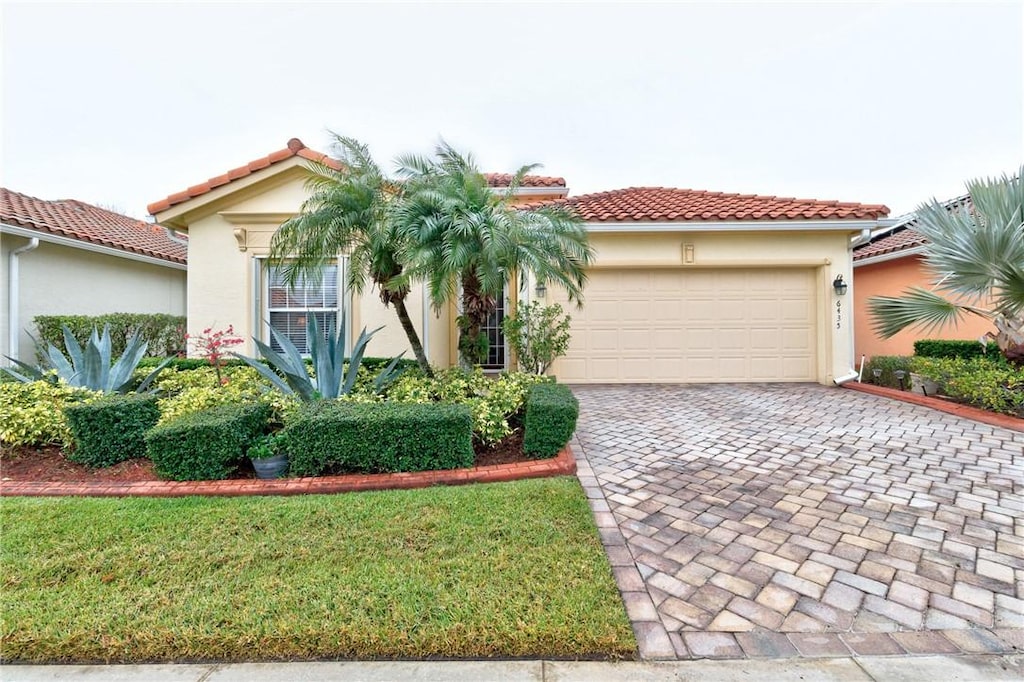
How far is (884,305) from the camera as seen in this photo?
734cm

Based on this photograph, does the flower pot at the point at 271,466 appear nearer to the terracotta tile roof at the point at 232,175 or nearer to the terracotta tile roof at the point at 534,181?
the terracotta tile roof at the point at 232,175

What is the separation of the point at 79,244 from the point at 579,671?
1276cm

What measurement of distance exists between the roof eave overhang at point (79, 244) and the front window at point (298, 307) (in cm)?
434

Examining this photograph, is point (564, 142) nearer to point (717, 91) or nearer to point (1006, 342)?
point (717, 91)

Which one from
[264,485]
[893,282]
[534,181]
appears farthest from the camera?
[893,282]

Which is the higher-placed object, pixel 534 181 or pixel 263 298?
pixel 534 181

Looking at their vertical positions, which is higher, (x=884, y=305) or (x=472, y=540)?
(x=884, y=305)

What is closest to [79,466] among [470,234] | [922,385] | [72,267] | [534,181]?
[470,234]

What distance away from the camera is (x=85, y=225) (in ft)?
33.6

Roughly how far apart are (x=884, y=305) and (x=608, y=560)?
26.2 ft

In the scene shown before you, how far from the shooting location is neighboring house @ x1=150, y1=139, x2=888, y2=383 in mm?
8656

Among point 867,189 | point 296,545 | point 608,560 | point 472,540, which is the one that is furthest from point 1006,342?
point 867,189

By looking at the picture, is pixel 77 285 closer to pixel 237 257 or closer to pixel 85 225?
pixel 85 225

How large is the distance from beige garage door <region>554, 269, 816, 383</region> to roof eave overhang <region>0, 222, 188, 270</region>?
1073 cm
